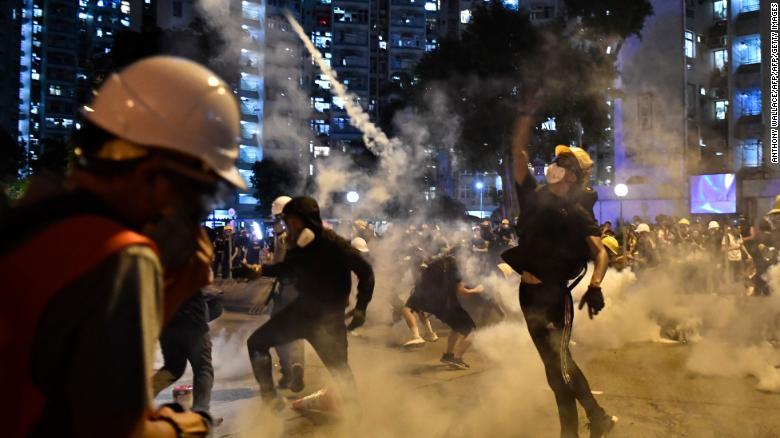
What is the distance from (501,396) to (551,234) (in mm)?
2080

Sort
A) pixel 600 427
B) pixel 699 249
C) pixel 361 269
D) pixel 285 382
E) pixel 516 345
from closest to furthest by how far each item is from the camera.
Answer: pixel 600 427, pixel 361 269, pixel 285 382, pixel 516 345, pixel 699 249

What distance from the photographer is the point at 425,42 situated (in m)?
98.0

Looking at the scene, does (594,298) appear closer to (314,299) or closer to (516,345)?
(314,299)

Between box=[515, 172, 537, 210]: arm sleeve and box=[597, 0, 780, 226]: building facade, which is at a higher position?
box=[597, 0, 780, 226]: building facade

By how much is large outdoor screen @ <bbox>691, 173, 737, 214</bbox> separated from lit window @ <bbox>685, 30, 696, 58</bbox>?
1831 cm

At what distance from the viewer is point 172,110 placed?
1.43 m

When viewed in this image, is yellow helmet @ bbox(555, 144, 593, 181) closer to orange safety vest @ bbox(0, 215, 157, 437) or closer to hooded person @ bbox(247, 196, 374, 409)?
hooded person @ bbox(247, 196, 374, 409)

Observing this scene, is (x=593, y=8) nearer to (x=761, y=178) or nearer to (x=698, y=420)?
(x=761, y=178)

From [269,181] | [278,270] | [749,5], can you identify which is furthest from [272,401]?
[269,181]

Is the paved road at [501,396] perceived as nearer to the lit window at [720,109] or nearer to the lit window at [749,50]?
the lit window at [749,50]

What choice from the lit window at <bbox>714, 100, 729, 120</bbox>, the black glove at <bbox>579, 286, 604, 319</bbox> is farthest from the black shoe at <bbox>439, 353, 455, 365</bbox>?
the lit window at <bbox>714, 100, 729, 120</bbox>

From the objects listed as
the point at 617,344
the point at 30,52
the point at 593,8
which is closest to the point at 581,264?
the point at 617,344

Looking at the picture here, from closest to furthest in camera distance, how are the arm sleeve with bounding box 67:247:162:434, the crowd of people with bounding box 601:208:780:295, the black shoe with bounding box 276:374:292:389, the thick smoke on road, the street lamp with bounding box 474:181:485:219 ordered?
the arm sleeve with bounding box 67:247:162:434 → the thick smoke on road → the black shoe with bounding box 276:374:292:389 → the crowd of people with bounding box 601:208:780:295 → the street lamp with bounding box 474:181:485:219

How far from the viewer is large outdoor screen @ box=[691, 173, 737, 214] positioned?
83.5 feet
